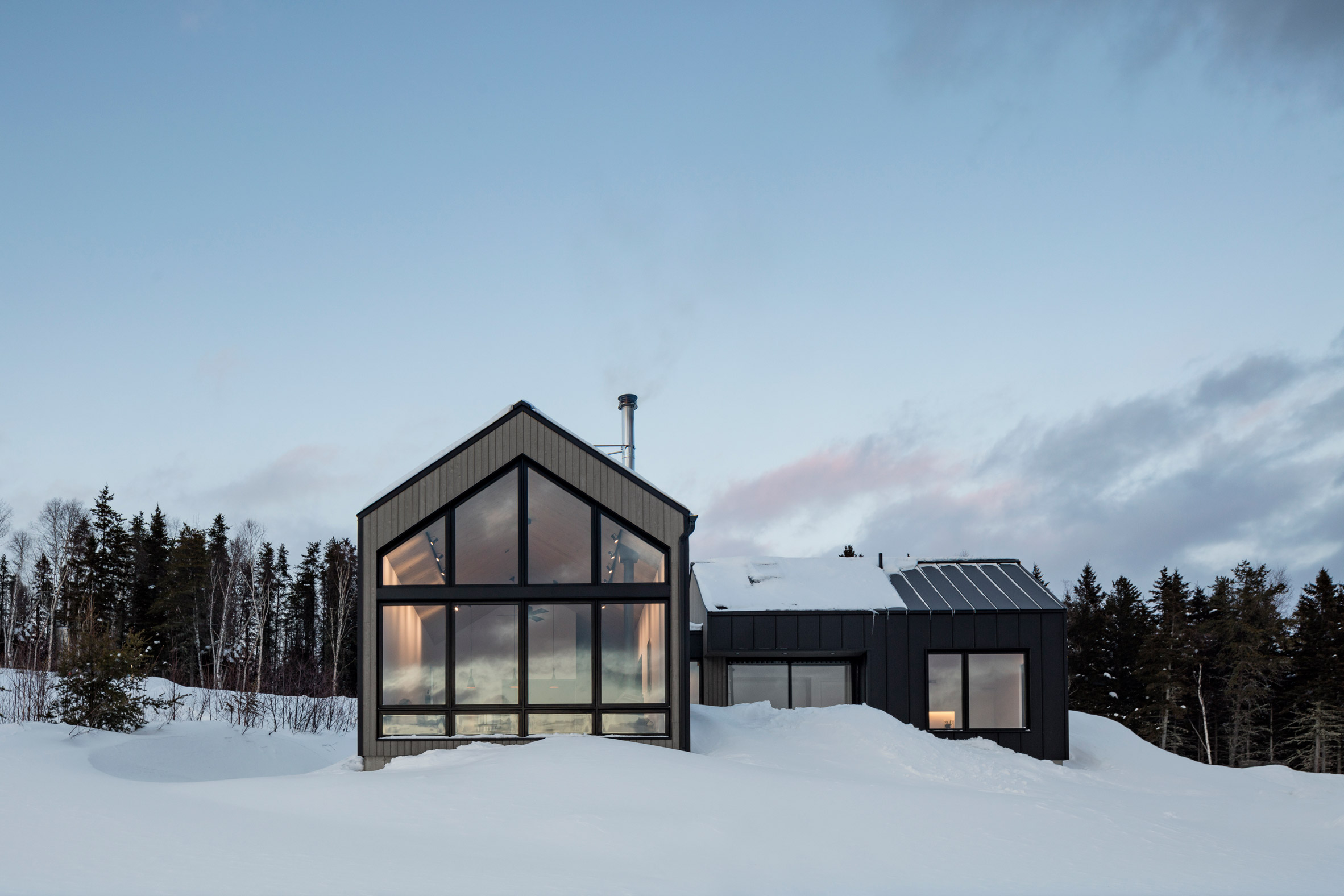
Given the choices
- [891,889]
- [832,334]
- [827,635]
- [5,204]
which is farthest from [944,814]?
[5,204]

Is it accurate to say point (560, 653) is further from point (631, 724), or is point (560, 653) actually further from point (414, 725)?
point (414, 725)

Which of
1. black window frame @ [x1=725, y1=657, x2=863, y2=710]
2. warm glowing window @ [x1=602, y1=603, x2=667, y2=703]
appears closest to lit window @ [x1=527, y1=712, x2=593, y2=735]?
warm glowing window @ [x1=602, y1=603, x2=667, y2=703]

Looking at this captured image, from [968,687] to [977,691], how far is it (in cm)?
19

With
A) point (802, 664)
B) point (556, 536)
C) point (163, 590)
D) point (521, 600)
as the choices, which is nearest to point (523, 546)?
point (556, 536)

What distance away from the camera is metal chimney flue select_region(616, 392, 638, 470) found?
571 inches

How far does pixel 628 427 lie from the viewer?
14.8 meters

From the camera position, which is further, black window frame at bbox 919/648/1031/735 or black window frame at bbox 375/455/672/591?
black window frame at bbox 919/648/1031/735

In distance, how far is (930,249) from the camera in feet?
63.3

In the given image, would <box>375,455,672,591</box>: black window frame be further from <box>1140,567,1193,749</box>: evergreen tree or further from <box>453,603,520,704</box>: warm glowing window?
<box>1140,567,1193,749</box>: evergreen tree

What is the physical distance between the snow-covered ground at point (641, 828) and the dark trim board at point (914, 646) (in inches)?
117

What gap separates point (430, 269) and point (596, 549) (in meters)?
11.7

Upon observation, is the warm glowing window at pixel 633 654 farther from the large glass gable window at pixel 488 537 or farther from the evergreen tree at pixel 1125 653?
the evergreen tree at pixel 1125 653

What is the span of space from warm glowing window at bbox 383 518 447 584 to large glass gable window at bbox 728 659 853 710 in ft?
25.1

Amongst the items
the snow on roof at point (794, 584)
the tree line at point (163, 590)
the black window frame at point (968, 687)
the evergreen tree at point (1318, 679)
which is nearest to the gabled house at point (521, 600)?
the snow on roof at point (794, 584)
